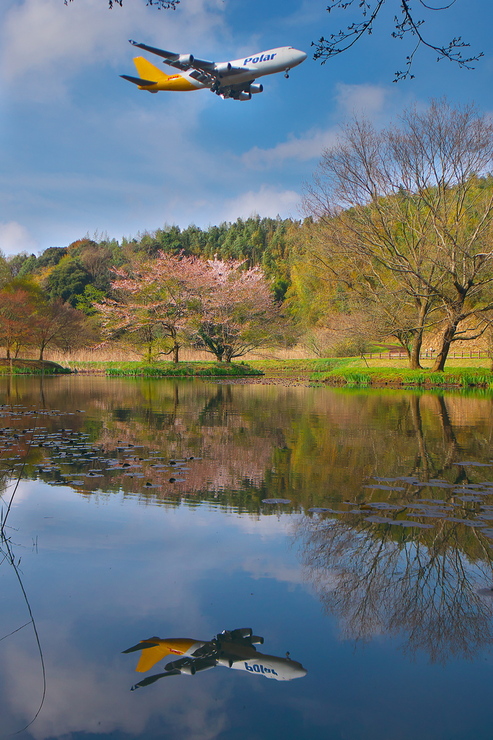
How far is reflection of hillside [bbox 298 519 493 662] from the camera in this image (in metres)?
2.61

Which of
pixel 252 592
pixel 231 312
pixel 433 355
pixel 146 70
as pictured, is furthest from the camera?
pixel 433 355

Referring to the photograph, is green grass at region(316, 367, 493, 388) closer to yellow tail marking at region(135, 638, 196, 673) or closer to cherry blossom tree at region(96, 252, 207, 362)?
cherry blossom tree at region(96, 252, 207, 362)

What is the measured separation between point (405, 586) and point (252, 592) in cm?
81

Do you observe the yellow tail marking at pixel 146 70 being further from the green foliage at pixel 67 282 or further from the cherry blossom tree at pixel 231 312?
the green foliage at pixel 67 282

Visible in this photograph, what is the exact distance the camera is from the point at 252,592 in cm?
298

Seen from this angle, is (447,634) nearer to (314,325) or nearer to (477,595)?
(477,595)

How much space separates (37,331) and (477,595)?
110ft

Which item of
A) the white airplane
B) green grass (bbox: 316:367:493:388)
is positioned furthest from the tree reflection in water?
green grass (bbox: 316:367:493:388)

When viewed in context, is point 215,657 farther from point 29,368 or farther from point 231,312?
point 29,368

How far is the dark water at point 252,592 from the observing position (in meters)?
2.05

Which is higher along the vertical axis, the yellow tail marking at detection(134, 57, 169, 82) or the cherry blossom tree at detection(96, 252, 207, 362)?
the yellow tail marking at detection(134, 57, 169, 82)

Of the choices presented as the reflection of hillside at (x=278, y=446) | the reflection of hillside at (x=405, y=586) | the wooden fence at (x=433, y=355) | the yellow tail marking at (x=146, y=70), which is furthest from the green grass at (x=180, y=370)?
the reflection of hillside at (x=405, y=586)

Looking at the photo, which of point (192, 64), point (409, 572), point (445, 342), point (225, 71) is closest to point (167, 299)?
point (445, 342)

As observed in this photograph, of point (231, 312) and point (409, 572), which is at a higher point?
point (231, 312)
